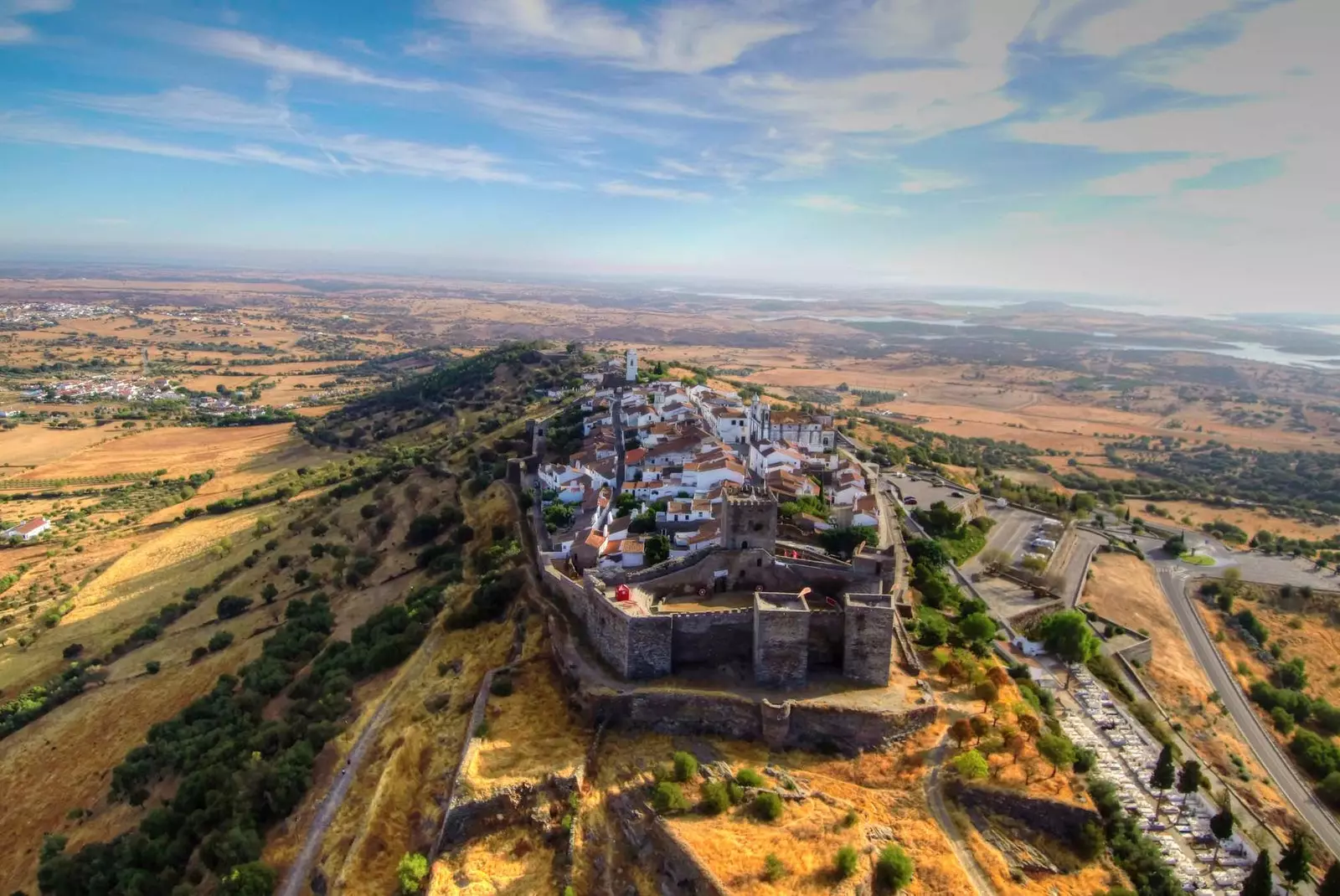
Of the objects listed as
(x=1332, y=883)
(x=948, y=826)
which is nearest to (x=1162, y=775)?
(x=1332, y=883)

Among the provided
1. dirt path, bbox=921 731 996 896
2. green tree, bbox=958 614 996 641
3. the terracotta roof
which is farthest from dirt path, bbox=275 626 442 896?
the terracotta roof

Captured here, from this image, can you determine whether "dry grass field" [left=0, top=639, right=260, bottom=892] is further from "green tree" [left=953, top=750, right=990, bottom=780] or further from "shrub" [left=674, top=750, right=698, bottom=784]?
"green tree" [left=953, top=750, right=990, bottom=780]

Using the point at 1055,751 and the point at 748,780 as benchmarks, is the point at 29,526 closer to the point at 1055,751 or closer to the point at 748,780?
the point at 748,780

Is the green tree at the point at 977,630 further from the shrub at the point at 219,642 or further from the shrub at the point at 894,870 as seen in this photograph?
the shrub at the point at 219,642

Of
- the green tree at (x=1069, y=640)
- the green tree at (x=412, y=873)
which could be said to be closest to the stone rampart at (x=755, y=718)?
the green tree at (x=412, y=873)

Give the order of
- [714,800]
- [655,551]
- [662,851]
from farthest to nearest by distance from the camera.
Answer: [655,551]
[714,800]
[662,851]

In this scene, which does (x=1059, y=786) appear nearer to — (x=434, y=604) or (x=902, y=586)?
(x=902, y=586)
